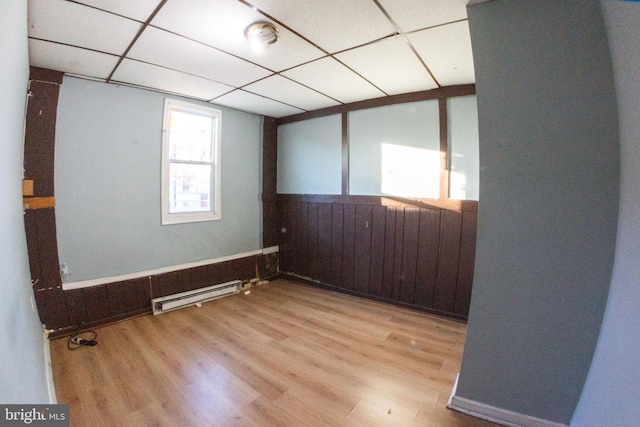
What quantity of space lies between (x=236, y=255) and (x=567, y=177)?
11.7 feet

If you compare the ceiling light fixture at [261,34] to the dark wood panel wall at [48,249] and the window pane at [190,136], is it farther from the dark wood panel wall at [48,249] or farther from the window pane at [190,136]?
the dark wood panel wall at [48,249]

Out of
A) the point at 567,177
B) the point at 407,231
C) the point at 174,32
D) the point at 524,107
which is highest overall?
the point at 174,32

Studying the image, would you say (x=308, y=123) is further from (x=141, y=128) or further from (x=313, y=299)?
(x=313, y=299)

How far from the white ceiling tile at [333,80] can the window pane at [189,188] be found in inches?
A: 68.7

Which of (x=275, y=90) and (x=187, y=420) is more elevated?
(x=275, y=90)

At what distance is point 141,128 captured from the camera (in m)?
2.73

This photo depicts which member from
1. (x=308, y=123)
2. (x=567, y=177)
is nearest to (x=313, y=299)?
(x=308, y=123)

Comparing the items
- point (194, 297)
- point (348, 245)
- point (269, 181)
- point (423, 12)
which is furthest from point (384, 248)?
point (194, 297)

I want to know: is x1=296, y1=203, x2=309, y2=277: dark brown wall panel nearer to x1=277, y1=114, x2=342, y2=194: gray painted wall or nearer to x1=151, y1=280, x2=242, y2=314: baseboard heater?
x1=277, y1=114, x2=342, y2=194: gray painted wall

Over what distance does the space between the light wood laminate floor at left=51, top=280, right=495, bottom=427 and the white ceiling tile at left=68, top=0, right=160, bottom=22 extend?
2461mm

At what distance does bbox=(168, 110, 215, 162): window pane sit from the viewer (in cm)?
302

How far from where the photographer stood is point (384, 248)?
10.4 feet

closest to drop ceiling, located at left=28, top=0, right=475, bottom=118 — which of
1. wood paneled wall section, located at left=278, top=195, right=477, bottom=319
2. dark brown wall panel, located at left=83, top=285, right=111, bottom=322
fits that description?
wood paneled wall section, located at left=278, top=195, right=477, bottom=319

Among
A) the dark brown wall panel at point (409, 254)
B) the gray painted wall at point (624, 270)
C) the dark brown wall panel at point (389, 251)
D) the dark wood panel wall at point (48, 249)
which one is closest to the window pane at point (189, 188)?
the dark wood panel wall at point (48, 249)
